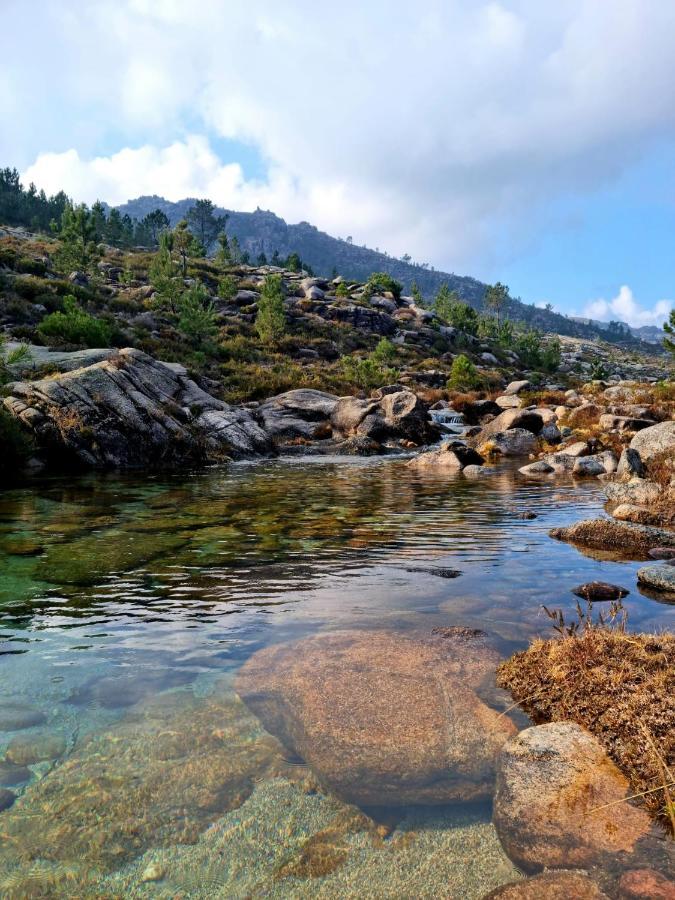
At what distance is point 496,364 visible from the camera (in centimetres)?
10131

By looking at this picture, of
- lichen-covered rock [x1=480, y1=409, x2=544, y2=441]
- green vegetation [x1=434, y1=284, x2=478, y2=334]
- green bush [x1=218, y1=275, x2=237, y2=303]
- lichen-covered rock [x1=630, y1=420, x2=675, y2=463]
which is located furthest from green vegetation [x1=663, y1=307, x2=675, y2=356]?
green vegetation [x1=434, y1=284, x2=478, y2=334]

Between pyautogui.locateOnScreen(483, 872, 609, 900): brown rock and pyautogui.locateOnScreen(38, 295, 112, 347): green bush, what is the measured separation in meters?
35.7

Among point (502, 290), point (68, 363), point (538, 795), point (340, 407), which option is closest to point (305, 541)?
point (538, 795)

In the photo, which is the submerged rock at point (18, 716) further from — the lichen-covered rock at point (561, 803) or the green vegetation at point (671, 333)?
the green vegetation at point (671, 333)

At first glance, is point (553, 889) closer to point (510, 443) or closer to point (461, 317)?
point (510, 443)

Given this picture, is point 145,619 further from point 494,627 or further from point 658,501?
point 658,501

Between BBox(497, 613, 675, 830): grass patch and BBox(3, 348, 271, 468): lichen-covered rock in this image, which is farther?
BBox(3, 348, 271, 468): lichen-covered rock

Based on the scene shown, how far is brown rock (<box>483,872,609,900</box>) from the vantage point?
2.66 meters

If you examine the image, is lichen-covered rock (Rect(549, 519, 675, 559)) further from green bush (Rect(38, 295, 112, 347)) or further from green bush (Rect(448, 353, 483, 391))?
green bush (Rect(448, 353, 483, 391))

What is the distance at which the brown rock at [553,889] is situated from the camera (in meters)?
2.66

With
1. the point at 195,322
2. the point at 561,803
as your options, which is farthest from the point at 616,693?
the point at 195,322

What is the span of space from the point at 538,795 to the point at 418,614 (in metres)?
3.53

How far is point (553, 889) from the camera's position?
2.72 meters

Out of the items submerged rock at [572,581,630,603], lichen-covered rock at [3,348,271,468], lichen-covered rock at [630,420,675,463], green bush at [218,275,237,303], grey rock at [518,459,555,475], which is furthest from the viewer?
green bush at [218,275,237,303]
